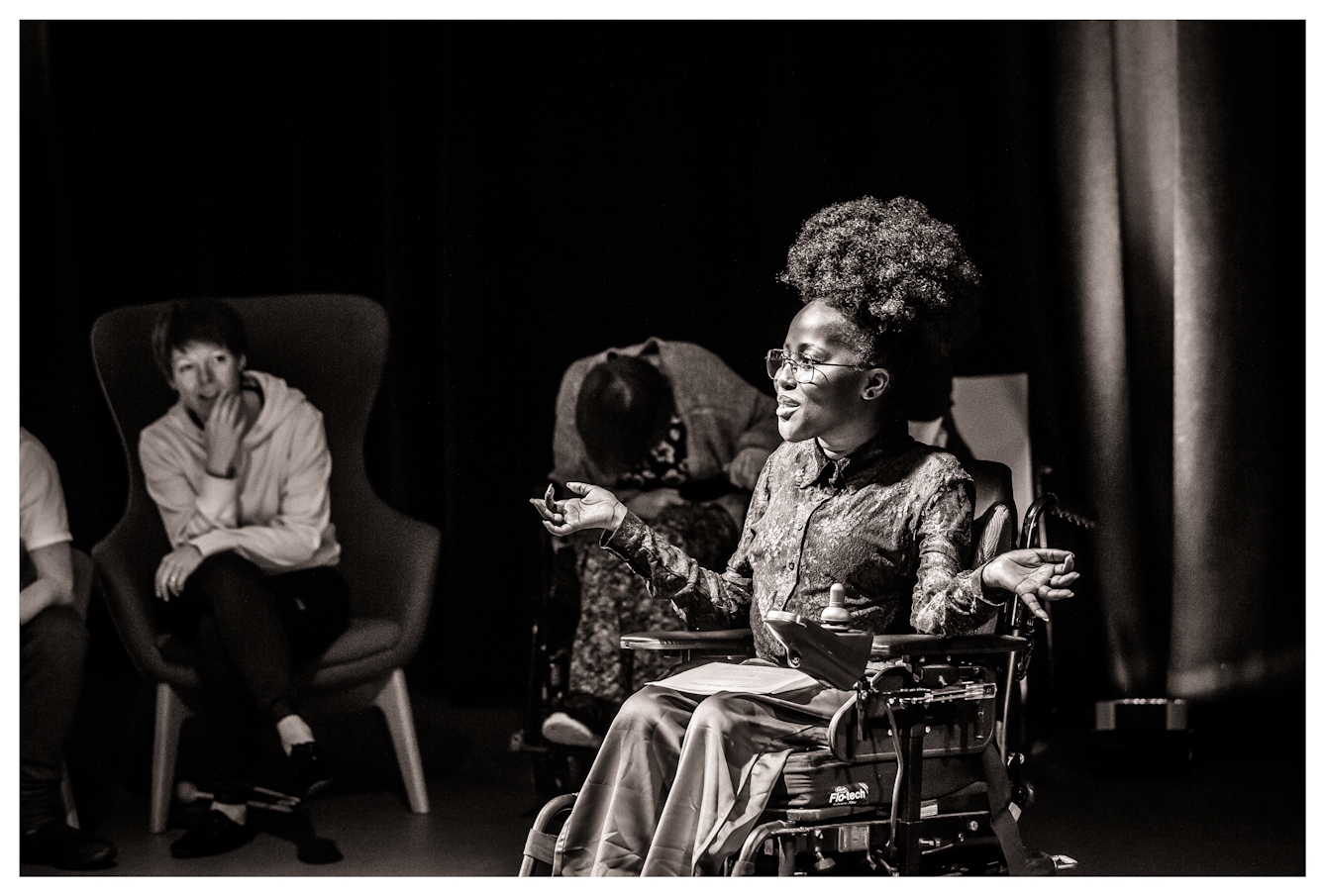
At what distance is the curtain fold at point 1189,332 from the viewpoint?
462cm

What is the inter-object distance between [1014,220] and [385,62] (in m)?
2.29

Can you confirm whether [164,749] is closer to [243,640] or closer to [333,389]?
[243,640]

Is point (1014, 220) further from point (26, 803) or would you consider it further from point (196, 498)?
point (26, 803)

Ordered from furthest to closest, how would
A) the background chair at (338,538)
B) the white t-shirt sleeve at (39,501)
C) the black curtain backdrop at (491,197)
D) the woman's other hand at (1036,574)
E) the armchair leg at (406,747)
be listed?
the black curtain backdrop at (491,197)
the armchair leg at (406,747)
the background chair at (338,538)
the white t-shirt sleeve at (39,501)
the woman's other hand at (1036,574)

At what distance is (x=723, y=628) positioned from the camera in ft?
9.05

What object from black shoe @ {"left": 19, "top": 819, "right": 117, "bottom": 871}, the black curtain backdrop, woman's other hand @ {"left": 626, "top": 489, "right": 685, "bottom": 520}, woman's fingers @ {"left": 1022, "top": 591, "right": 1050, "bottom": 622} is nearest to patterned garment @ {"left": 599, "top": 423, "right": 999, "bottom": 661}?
woman's fingers @ {"left": 1022, "top": 591, "right": 1050, "bottom": 622}

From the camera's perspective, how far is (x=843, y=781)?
2.37 metres

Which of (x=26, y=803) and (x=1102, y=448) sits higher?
(x=1102, y=448)

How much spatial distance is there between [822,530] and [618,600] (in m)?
1.51

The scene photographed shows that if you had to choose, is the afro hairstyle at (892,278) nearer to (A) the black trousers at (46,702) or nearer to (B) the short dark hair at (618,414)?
(B) the short dark hair at (618,414)

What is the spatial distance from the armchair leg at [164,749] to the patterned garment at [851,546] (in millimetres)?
1758

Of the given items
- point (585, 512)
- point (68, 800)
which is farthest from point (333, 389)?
point (585, 512)

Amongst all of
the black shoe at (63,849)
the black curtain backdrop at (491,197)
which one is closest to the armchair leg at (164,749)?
the black shoe at (63,849)

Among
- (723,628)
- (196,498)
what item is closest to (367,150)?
(196,498)
